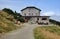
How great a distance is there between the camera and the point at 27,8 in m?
93.0

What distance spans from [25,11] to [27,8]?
5.53 ft

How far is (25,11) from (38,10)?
551cm

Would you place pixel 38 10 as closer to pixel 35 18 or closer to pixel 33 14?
pixel 33 14

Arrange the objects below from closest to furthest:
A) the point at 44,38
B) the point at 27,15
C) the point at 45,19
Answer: the point at 44,38
the point at 45,19
the point at 27,15

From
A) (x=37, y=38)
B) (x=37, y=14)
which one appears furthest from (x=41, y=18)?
(x=37, y=38)

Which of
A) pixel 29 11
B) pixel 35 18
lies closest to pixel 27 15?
pixel 29 11

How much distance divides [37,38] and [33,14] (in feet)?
232

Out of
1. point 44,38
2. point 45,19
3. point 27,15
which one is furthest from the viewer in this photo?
point 27,15

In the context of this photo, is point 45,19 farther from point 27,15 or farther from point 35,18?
point 27,15

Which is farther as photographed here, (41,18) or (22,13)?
(22,13)

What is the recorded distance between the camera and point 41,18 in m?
82.3

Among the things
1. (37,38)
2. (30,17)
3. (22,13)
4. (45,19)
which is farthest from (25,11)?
(37,38)

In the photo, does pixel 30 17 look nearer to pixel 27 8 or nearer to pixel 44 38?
pixel 27 8

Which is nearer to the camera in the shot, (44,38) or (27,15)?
(44,38)
